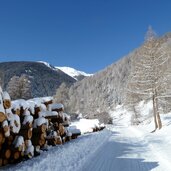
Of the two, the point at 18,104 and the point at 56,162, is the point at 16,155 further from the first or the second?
the point at 18,104

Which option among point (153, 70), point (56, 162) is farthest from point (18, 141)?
point (153, 70)

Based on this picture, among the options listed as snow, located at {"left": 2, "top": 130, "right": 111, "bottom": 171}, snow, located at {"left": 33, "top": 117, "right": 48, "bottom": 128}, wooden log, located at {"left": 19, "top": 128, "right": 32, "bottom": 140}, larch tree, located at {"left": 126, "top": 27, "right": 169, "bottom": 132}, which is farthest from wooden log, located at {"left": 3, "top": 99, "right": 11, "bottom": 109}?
larch tree, located at {"left": 126, "top": 27, "right": 169, "bottom": 132}

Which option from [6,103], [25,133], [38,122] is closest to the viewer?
[6,103]

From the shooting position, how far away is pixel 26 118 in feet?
32.9

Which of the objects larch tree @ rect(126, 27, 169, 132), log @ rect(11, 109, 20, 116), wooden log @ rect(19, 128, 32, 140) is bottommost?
wooden log @ rect(19, 128, 32, 140)

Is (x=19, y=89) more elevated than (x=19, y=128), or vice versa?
(x=19, y=89)

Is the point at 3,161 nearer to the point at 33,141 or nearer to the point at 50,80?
the point at 33,141

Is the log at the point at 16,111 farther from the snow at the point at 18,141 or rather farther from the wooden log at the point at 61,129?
the wooden log at the point at 61,129

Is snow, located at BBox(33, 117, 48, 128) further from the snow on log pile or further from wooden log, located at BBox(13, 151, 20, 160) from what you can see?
wooden log, located at BBox(13, 151, 20, 160)

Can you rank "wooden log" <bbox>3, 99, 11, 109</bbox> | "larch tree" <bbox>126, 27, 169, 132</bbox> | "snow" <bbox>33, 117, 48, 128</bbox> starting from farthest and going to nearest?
"larch tree" <bbox>126, 27, 169, 132</bbox> < "snow" <bbox>33, 117, 48, 128</bbox> < "wooden log" <bbox>3, 99, 11, 109</bbox>

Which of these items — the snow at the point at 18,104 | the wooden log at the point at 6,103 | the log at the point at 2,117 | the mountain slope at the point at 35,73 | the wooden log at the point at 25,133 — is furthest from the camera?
the mountain slope at the point at 35,73

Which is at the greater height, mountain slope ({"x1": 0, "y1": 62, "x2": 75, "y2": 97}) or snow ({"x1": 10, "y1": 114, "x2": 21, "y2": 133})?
mountain slope ({"x1": 0, "y1": 62, "x2": 75, "y2": 97})

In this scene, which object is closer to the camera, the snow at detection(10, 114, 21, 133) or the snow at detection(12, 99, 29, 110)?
the snow at detection(10, 114, 21, 133)

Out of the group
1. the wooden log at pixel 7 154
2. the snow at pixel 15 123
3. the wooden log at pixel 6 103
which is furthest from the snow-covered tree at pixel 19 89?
the wooden log at pixel 6 103
